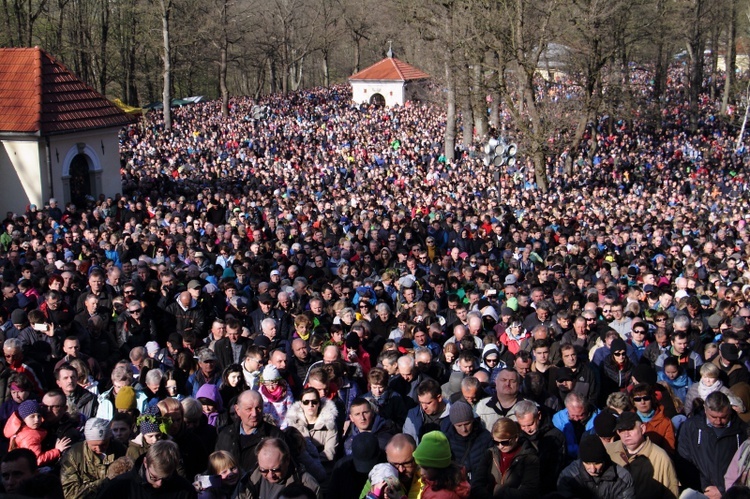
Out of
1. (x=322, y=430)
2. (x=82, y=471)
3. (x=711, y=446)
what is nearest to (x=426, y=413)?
(x=322, y=430)

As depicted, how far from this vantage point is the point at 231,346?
9.71 meters

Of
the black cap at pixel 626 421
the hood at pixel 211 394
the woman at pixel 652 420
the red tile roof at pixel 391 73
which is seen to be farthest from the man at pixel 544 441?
the red tile roof at pixel 391 73

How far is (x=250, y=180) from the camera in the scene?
101 ft

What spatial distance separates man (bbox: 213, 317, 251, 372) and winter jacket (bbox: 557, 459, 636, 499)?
469 cm

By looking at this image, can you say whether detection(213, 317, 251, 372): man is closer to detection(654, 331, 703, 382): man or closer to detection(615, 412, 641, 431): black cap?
detection(654, 331, 703, 382): man

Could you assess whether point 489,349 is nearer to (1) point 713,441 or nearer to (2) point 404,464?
(1) point 713,441

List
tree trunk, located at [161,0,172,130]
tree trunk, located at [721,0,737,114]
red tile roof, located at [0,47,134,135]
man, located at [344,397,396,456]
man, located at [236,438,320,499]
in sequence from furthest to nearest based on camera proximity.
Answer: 1. tree trunk, located at [721,0,737,114]
2. tree trunk, located at [161,0,172,130]
3. red tile roof, located at [0,47,134,135]
4. man, located at [344,397,396,456]
5. man, located at [236,438,320,499]

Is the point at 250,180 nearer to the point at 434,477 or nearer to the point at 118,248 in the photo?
the point at 118,248

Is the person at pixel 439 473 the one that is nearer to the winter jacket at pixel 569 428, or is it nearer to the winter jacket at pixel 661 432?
the winter jacket at pixel 569 428

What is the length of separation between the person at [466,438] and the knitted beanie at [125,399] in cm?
262

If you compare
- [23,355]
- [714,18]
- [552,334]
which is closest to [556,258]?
[552,334]

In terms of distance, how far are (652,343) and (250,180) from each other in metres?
22.8

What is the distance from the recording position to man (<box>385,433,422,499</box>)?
5.51 meters

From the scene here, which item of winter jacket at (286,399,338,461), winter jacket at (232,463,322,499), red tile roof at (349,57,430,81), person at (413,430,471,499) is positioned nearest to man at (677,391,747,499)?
person at (413,430,471,499)
